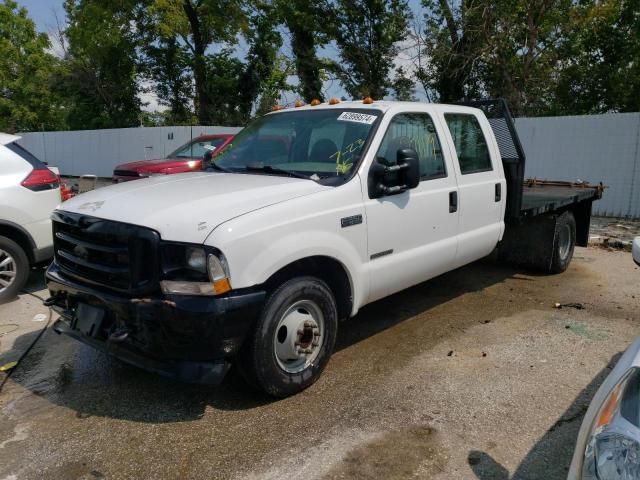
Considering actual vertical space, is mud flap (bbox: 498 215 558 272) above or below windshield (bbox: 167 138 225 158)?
below

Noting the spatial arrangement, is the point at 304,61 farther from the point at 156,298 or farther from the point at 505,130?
the point at 156,298

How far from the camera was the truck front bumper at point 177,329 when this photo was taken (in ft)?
10.0

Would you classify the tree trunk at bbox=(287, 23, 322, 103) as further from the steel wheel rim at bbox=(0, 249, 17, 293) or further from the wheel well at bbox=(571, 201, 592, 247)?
the steel wheel rim at bbox=(0, 249, 17, 293)

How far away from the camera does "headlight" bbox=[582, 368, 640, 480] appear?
66.7 inches

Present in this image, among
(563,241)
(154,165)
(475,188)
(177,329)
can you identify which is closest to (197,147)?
Result: (154,165)

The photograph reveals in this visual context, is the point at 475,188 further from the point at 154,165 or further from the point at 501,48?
the point at 501,48

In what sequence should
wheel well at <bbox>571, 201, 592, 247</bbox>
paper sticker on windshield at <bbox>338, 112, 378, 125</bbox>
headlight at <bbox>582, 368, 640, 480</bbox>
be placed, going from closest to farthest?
1. headlight at <bbox>582, 368, 640, 480</bbox>
2. paper sticker on windshield at <bbox>338, 112, 378, 125</bbox>
3. wheel well at <bbox>571, 201, 592, 247</bbox>

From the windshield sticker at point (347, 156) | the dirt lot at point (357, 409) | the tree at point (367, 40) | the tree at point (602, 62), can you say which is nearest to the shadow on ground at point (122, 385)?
the dirt lot at point (357, 409)

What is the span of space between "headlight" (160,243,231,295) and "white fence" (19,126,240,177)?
15.3 meters

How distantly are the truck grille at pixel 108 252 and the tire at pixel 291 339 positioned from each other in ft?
2.37

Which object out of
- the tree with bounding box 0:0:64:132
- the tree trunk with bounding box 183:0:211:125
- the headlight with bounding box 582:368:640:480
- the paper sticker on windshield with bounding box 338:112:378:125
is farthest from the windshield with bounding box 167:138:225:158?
the tree with bounding box 0:0:64:132

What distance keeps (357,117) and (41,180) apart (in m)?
3.83

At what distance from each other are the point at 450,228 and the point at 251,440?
8.44 feet

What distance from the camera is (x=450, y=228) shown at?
4801 millimetres
